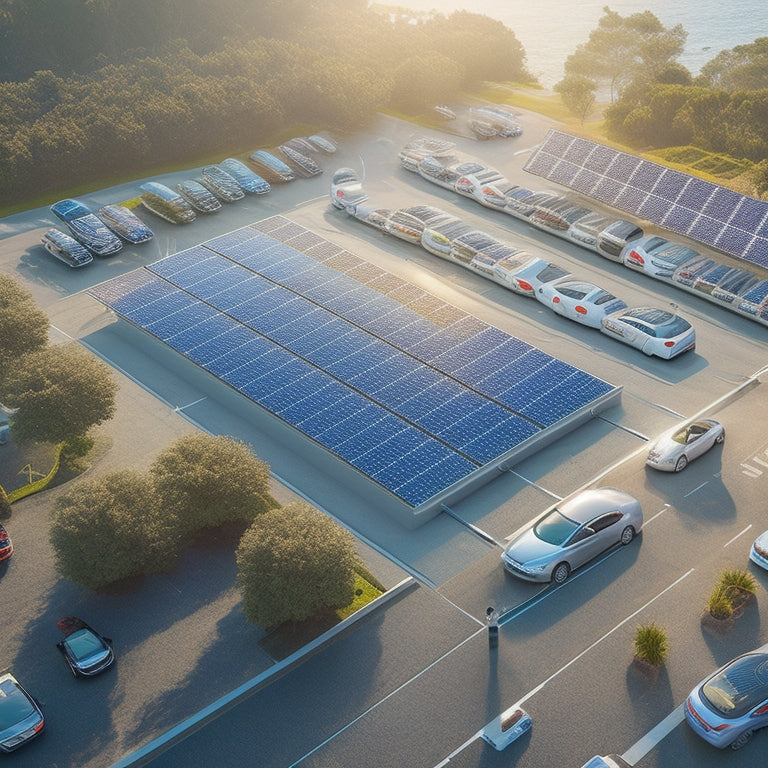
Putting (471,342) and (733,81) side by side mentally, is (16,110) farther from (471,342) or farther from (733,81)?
(733,81)

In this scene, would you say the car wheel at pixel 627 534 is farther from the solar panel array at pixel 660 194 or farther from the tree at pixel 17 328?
the tree at pixel 17 328

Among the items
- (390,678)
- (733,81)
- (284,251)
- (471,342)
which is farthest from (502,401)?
(733,81)

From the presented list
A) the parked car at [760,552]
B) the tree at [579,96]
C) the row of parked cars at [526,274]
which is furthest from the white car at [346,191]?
the parked car at [760,552]

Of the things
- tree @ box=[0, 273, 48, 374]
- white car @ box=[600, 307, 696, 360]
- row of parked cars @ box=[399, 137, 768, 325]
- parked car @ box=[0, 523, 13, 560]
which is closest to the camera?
parked car @ box=[0, 523, 13, 560]

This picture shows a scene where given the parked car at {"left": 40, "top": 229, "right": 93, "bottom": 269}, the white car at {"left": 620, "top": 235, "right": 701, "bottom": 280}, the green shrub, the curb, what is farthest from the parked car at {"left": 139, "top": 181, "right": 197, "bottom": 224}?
the green shrub

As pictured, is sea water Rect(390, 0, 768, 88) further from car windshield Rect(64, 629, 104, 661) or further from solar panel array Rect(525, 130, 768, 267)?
car windshield Rect(64, 629, 104, 661)
